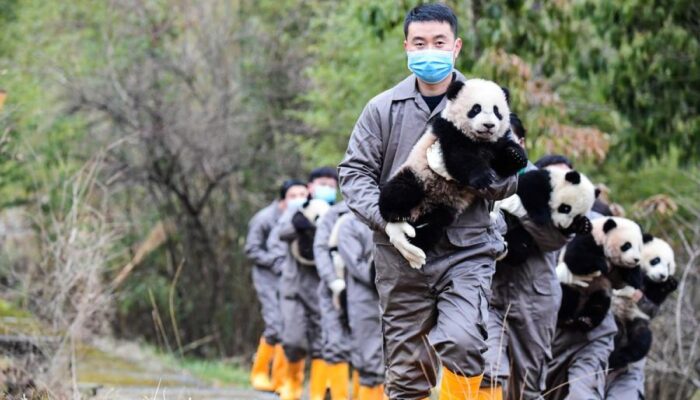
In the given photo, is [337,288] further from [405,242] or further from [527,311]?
[405,242]

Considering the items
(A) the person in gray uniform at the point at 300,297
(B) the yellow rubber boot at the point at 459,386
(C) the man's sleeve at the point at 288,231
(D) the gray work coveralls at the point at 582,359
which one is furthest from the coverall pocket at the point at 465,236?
(C) the man's sleeve at the point at 288,231

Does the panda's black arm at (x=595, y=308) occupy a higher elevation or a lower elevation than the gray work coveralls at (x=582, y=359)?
higher

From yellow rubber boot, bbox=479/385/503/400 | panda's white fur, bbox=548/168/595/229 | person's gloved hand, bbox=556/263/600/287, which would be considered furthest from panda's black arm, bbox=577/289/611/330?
yellow rubber boot, bbox=479/385/503/400

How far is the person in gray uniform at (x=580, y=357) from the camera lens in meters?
8.98

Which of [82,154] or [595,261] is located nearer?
[595,261]

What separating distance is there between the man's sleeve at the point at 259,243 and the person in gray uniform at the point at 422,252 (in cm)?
878

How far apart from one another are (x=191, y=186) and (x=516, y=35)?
11.4 m

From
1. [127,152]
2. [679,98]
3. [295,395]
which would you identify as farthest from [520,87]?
[127,152]

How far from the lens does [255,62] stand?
2394 centimetres

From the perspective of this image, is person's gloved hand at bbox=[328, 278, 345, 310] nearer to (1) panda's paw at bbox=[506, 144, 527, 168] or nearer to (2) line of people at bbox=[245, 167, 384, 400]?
(2) line of people at bbox=[245, 167, 384, 400]

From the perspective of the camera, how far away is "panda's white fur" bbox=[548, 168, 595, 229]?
26.4ft

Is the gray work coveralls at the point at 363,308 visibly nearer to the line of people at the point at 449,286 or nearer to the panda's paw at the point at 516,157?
the line of people at the point at 449,286

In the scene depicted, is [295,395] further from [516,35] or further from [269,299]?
[516,35]

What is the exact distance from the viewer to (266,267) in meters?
15.7
